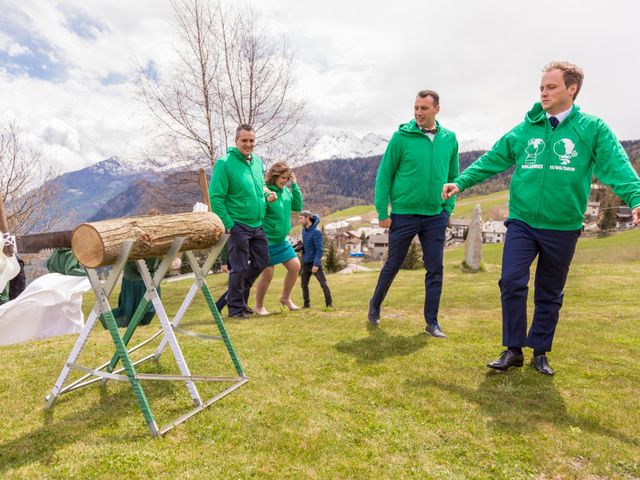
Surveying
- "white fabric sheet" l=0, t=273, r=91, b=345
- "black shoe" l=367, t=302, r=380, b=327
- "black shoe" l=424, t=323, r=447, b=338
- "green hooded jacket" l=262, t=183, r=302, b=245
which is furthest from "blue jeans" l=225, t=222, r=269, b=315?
"black shoe" l=424, t=323, r=447, b=338

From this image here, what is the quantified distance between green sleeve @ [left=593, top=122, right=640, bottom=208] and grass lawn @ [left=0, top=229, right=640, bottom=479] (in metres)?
1.73

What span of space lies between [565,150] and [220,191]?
4242mm

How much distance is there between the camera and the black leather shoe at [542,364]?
12.8ft

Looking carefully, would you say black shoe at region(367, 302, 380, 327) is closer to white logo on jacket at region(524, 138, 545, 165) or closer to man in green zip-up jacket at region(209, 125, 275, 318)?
man in green zip-up jacket at region(209, 125, 275, 318)

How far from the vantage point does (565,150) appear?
3.63 m

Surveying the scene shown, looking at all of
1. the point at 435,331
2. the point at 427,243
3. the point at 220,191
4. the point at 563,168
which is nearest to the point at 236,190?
the point at 220,191

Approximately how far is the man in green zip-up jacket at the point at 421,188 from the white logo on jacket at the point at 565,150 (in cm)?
146

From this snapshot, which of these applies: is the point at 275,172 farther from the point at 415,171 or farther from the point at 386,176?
the point at 415,171

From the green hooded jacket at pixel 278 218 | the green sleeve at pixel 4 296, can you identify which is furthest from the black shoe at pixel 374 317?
the green sleeve at pixel 4 296

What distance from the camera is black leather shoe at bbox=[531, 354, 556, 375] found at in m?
3.89

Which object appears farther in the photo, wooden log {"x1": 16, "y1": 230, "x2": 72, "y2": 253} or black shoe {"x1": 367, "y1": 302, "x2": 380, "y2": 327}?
black shoe {"x1": 367, "y1": 302, "x2": 380, "y2": 327}

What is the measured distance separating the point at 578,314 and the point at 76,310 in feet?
26.5

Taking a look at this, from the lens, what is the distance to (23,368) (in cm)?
409

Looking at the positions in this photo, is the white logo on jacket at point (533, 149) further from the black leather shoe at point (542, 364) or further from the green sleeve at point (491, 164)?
the black leather shoe at point (542, 364)
